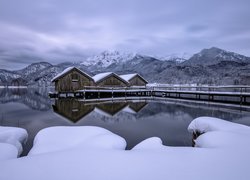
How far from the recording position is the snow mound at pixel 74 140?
6.15m

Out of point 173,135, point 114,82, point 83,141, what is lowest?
point 173,135

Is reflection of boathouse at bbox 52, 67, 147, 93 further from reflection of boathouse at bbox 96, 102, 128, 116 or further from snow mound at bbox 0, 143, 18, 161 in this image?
snow mound at bbox 0, 143, 18, 161

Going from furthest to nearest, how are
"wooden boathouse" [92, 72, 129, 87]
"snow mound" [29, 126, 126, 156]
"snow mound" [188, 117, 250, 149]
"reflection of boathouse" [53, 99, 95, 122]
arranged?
"wooden boathouse" [92, 72, 129, 87], "reflection of boathouse" [53, 99, 95, 122], "snow mound" [29, 126, 126, 156], "snow mound" [188, 117, 250, 149]

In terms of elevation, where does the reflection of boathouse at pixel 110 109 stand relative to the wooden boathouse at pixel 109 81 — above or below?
below

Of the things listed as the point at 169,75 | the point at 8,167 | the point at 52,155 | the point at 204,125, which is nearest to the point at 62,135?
the point at 52,155

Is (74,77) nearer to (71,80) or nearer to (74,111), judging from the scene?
(71,80)

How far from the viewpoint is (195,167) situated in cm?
394

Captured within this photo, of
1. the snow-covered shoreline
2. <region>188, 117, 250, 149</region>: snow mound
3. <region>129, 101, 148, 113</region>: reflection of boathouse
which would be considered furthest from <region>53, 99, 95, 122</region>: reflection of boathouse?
the snow-covered shoreline

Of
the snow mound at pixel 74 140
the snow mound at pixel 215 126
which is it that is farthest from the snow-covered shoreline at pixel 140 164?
the snow mound at pixel 215 126

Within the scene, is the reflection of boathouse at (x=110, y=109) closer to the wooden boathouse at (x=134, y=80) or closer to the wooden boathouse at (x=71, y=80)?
the wooden boathouse at (x=71, y=80)

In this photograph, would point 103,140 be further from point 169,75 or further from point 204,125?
point 169,75

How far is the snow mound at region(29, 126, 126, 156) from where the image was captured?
242 inches

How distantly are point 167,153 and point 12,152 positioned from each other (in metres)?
4.28

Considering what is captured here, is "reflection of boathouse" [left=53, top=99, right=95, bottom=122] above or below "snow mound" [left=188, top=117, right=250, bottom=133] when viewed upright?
below
